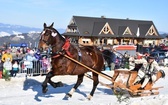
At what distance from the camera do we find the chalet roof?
6438 cm

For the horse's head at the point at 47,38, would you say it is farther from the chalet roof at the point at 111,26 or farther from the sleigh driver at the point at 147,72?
the chalet roof at the point at 111,26

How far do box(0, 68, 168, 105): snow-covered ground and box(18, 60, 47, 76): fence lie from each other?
185 cm

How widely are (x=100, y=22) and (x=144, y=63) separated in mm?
53148

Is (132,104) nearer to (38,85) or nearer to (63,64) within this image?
(63,64)

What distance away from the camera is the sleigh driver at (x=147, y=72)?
42.7ft

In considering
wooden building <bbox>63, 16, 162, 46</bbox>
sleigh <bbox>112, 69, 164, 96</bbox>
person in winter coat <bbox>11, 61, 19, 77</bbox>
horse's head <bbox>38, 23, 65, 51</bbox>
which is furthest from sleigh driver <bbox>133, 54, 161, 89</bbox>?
wooden building <bbox>63, 16, 162, 46</bbox>

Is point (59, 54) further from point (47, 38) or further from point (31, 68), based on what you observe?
point (31, 68)

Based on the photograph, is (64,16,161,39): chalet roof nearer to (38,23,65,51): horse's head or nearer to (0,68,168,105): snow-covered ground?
(0,68,168,105): snow-covered ground

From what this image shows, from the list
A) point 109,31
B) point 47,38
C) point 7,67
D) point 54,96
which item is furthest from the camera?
point 109,31

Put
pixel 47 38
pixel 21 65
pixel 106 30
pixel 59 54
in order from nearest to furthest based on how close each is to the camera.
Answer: pixel 47 38 < pixel 59 54 < pixel 21 65 < pixel 106 30

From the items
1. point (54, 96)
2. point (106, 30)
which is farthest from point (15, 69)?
point (106, 30)

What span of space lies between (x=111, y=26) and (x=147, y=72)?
55.2 m

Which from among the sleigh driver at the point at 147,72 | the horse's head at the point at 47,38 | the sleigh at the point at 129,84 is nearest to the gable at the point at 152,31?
the sleigh driver at the point at 147,72

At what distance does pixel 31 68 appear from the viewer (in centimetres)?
1920
